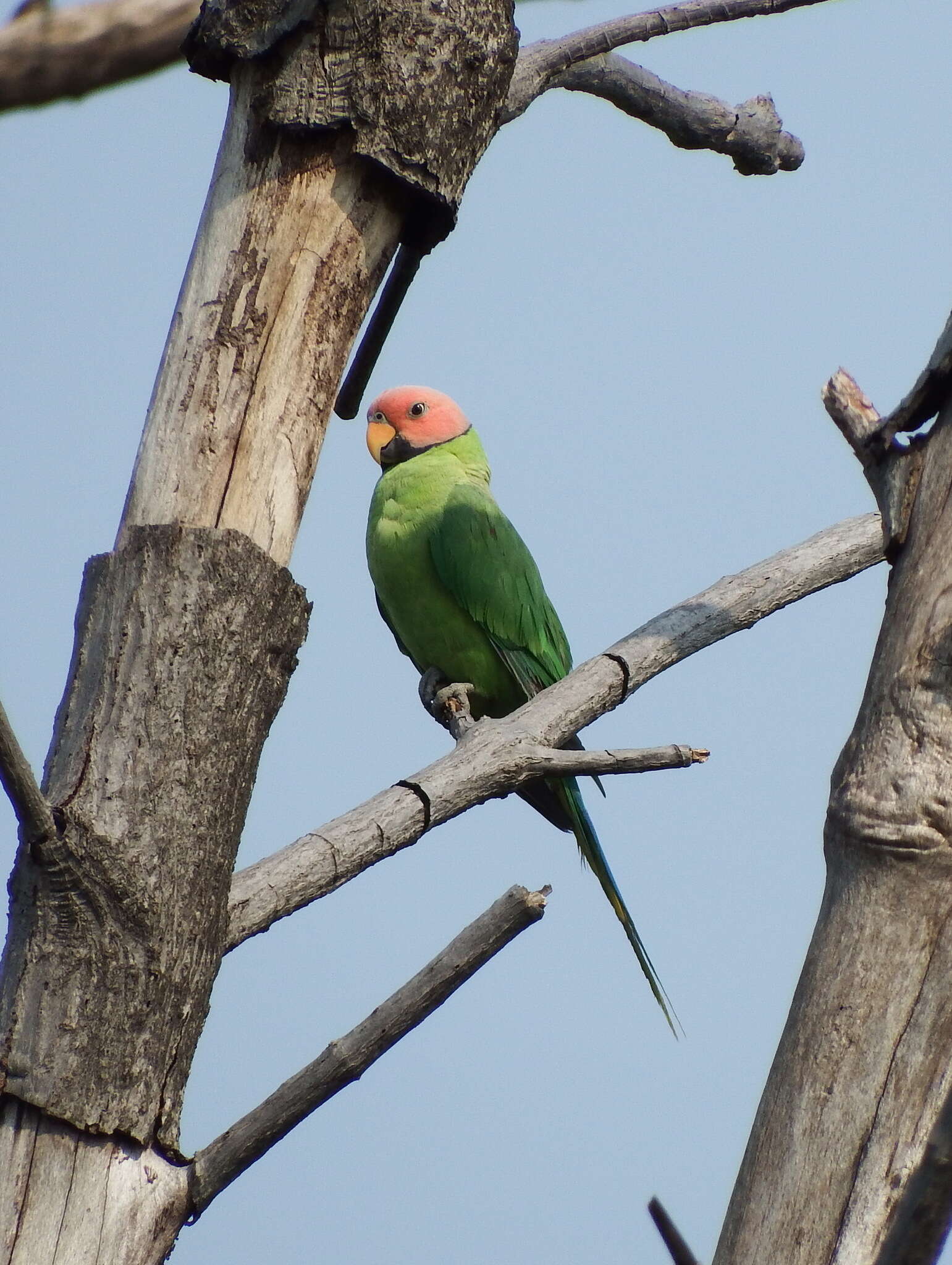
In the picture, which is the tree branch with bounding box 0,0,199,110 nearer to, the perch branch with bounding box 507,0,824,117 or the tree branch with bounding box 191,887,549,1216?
the perch branch with bounding box 507,0,824,117

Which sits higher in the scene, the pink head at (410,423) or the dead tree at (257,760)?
the pink head at (410,423)

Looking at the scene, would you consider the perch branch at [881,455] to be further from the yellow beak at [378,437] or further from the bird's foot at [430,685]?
the yellow beak at [378,437]

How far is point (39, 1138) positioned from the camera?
1704mm

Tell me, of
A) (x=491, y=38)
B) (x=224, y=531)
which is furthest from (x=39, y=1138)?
(x=491, y=38)

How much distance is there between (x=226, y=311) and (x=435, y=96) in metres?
0.56

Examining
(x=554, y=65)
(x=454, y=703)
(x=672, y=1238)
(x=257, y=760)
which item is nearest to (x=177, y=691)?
(x=257, y=760)

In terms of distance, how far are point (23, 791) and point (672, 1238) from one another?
3.31 ft

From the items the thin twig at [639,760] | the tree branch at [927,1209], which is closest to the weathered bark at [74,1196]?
the thin twig at [639,760]

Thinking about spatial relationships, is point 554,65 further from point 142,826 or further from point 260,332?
point 142,826

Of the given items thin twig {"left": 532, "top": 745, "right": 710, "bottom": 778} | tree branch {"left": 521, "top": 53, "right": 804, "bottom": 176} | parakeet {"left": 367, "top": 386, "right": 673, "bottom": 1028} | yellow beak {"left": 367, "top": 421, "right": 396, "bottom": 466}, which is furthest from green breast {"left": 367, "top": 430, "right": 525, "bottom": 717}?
thin twig {"left": 532, "top": 745, "right": 710, "bottom": 778}

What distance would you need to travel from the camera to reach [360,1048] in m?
1.81

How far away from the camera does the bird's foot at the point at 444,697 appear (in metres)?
4.30

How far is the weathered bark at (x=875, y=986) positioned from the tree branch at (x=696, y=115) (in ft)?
7.20

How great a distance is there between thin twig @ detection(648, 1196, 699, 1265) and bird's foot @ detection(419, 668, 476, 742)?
9.11ft
